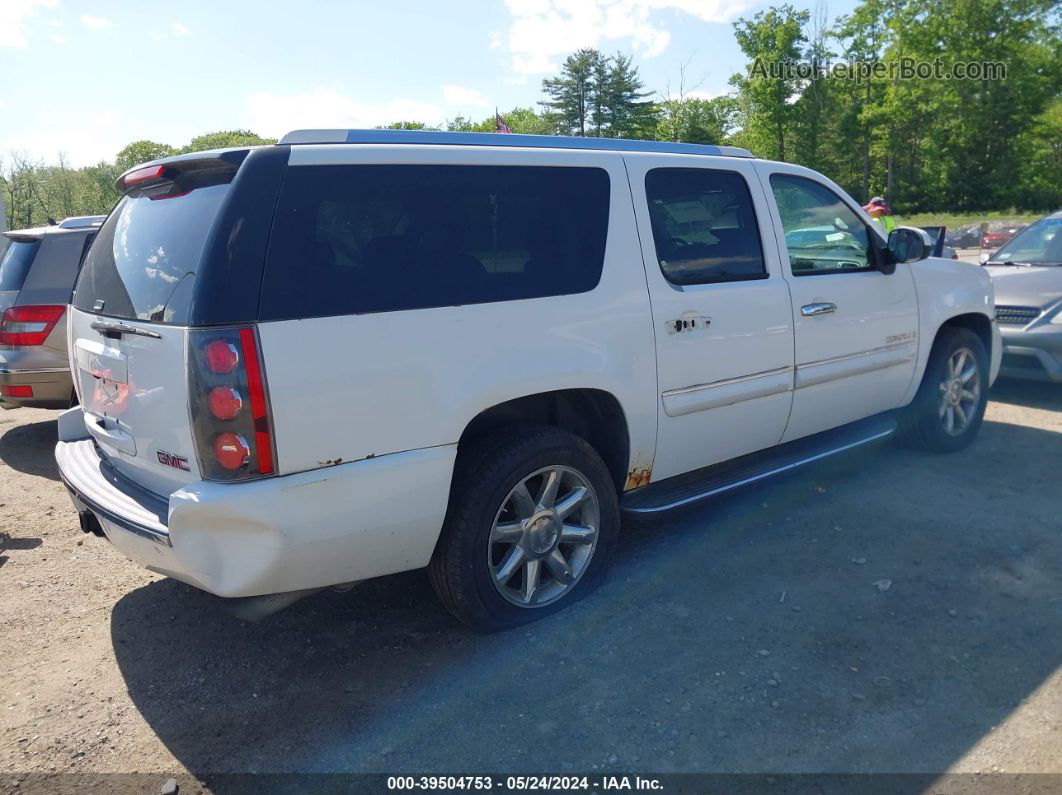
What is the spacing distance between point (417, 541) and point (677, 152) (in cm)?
234

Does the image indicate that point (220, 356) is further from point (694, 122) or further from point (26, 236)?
point (694, 122)

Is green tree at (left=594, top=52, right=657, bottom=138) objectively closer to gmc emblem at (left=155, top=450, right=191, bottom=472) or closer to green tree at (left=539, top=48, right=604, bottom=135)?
green tree at (left=539, top=48, right=604, bottom=135)

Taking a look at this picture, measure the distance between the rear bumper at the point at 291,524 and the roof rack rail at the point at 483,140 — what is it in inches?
46.7

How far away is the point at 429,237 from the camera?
308 centimetres

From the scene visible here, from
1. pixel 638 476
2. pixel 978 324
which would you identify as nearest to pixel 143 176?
pixel 638 476

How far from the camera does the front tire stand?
318 centimetres

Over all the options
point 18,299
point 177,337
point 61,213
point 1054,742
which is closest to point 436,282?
point 177,337

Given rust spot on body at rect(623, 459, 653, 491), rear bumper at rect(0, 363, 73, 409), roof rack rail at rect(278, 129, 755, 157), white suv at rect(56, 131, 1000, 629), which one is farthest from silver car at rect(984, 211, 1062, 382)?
rear bumper at rect(0, 363, 73, 409)

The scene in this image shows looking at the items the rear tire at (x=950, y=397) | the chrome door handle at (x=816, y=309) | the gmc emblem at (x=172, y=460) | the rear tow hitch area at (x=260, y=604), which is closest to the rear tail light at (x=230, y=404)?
the gmc emblem at (x=172, y=460)

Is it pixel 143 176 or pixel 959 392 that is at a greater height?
pixel 143 176

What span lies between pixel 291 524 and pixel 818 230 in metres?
3.41

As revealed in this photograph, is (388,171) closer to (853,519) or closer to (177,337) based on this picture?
(177,337)

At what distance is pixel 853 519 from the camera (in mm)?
4527

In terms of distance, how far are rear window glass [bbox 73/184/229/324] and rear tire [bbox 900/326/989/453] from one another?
454 cm
